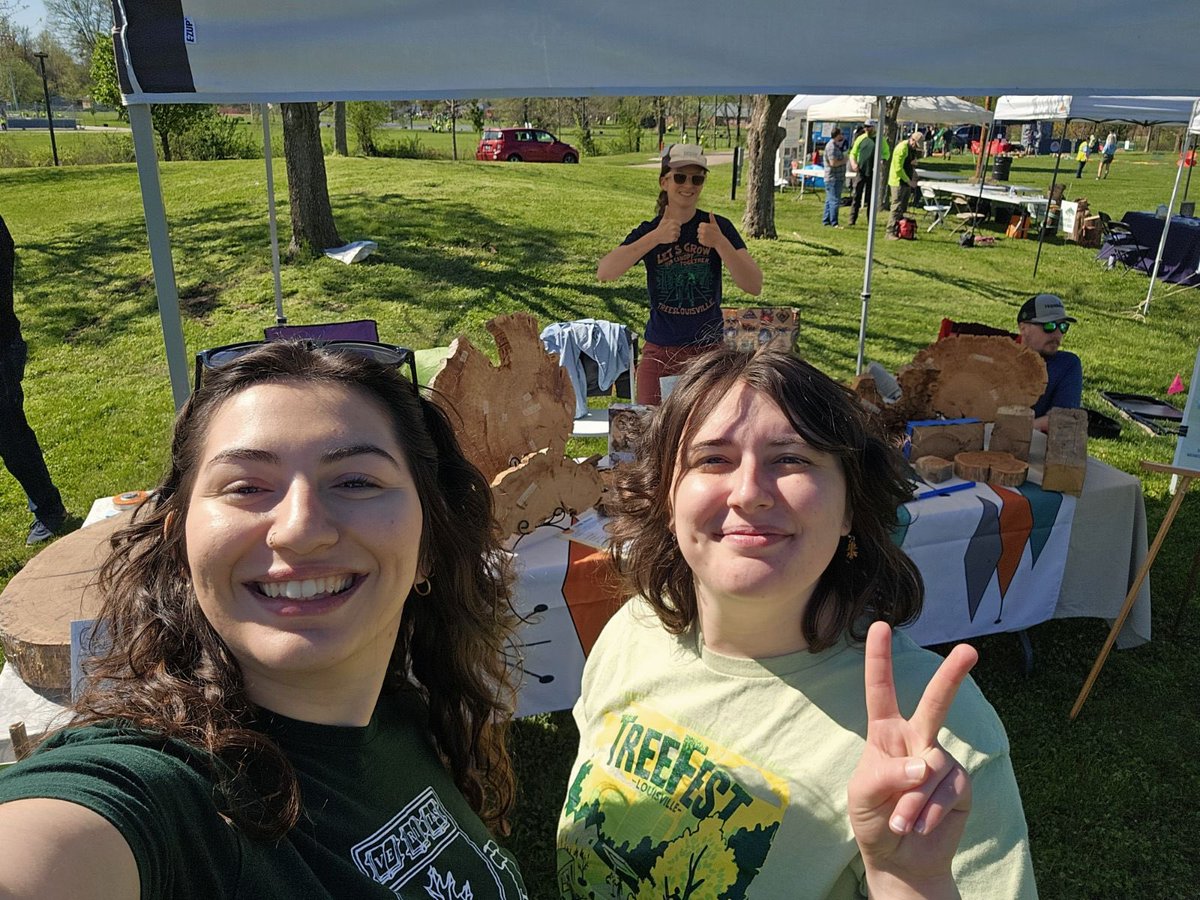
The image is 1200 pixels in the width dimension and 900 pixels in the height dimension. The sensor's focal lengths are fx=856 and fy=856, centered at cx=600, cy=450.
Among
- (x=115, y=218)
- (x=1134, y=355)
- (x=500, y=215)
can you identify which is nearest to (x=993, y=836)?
(x=1134, y=355)

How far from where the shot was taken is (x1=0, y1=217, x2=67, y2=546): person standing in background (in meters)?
4.28

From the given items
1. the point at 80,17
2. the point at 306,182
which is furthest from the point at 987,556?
the point at 80,17

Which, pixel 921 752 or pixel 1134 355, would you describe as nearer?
pixel 921 752

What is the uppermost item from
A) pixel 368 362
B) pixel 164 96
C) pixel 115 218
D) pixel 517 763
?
pixel 164 96

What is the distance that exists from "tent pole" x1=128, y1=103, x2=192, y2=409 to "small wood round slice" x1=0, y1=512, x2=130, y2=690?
1.94 feet

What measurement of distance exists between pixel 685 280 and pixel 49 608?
9.39 ft

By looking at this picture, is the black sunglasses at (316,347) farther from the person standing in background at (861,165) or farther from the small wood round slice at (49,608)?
the person standing in background at (861,165)

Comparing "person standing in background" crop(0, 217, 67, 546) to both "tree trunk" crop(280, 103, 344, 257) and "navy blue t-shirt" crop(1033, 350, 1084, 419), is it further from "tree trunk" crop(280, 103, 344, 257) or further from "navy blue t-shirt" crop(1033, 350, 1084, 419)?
"tree trunk" crop(280, 103, 344, 257)

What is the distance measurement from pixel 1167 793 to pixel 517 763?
2.24 meters

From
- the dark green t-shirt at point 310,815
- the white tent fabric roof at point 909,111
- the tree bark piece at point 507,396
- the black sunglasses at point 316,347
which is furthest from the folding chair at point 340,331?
the white tent fabric roof at point 909,111

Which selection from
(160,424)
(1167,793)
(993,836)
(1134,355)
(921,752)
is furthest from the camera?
(1134,355)

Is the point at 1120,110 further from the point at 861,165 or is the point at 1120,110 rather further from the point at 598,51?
the point at 598,51

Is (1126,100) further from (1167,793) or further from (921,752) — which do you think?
(921,752)

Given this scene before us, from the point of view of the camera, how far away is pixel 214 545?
3.13 ft
